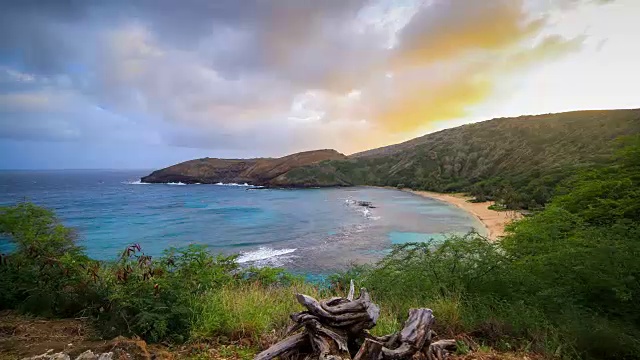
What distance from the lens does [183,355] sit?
13.2 feet

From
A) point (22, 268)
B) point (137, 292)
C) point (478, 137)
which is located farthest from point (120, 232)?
point (478, 137)

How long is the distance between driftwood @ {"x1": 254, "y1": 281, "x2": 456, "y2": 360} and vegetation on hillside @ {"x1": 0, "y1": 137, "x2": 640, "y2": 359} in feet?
2.60

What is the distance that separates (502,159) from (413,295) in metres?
75.1

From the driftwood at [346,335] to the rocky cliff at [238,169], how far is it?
94.4 meters

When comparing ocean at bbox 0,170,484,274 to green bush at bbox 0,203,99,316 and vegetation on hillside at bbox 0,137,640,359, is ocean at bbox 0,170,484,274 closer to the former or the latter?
vegetation on hillside at bbox 0,137,640,359

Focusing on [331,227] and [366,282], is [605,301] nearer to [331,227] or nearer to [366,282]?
[366,282]

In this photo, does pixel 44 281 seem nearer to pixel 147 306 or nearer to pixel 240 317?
pixel 147 306

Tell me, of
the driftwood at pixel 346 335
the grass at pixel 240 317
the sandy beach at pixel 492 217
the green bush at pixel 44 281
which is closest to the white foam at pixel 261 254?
the sandy beach at pixel 492 217

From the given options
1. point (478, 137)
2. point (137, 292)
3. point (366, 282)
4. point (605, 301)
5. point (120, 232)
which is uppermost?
point (478, 137)

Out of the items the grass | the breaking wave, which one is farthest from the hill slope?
the grass

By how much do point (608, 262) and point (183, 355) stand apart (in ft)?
22.6

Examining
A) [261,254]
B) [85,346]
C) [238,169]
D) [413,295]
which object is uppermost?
[238,169]

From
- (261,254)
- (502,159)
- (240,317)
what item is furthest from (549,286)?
(502,159)

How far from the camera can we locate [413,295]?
21.8 ft
